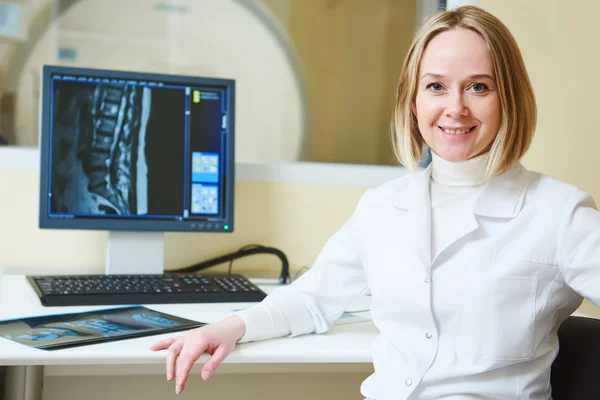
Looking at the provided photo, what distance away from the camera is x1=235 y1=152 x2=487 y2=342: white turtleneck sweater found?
3.61ft

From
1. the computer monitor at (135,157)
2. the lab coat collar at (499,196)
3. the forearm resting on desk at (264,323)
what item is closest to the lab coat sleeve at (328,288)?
the forearm resting on desk at (264,323)

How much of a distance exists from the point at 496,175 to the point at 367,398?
425mm

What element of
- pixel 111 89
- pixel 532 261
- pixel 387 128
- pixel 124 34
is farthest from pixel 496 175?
pixel 124 34

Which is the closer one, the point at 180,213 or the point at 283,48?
the point at 180,213

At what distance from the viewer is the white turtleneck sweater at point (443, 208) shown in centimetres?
110

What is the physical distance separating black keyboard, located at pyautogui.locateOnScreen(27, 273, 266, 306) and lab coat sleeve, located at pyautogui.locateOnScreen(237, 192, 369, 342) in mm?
221

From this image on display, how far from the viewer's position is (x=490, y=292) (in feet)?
3.34

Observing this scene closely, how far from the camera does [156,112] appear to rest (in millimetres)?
1633

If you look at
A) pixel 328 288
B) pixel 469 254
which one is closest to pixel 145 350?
pixel 328 288

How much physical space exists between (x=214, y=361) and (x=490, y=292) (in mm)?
428

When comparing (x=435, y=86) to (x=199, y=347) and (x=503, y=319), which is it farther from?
(x=199, y=347)

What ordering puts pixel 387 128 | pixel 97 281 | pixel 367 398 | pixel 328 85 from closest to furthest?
pixel 367 398
pixel 97 281
pixel 387 128
pixel 328 85

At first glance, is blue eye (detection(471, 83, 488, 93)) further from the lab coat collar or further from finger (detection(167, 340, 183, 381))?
finger (detection(167, 340, 183, 381))

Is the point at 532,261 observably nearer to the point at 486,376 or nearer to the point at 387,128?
the point at 486,376
